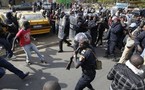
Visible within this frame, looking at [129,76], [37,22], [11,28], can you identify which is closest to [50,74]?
[11,28]

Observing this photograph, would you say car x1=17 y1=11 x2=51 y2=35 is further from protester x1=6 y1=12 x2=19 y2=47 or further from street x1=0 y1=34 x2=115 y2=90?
street x1=0 y1=34 x2=115 y2=90

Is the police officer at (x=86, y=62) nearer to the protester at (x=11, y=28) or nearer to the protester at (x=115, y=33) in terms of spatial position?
the protester at (x=115, y=33)

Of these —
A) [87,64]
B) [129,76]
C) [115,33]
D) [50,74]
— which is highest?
[129,76]

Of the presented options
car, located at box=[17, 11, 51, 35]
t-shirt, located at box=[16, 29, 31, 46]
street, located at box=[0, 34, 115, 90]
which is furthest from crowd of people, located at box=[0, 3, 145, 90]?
car, located at box=[17, 11, 51, 35]

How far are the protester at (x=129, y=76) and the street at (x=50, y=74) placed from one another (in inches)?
115

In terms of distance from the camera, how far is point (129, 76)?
13.1 ft

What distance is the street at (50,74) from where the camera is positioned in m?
7.15

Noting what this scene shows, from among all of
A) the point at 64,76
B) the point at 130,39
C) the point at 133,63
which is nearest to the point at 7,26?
the point at 64,76

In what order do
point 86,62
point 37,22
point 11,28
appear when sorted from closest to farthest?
point 86,62 < point 11,28 < point 37,22

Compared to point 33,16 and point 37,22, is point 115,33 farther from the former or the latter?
point 33,16

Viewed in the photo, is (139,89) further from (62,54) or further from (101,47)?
(101,47)

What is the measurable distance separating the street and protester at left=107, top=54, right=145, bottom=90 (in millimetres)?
2925

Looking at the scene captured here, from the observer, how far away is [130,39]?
824 centimetres

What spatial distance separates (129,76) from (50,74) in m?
4.37
